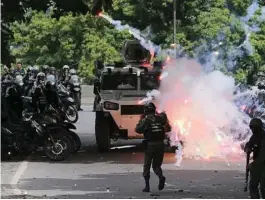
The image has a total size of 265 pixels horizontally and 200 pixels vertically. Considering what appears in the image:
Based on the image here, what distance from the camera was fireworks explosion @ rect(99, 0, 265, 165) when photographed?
15.3 m

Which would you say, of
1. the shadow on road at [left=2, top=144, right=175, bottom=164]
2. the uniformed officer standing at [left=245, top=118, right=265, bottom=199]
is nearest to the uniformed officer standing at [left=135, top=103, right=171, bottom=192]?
the uniformed officer standing at [left=245, top=118, right=265, bottom=199]

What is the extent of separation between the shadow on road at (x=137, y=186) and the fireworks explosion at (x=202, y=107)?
2.33 m

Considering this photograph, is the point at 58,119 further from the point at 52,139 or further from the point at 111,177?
the point at 111,177

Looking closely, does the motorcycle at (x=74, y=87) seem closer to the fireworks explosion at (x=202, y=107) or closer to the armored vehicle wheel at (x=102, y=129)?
the armored vehicle wheel at (x=102, y=129)

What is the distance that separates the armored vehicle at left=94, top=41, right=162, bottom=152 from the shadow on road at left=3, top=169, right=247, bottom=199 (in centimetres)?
298

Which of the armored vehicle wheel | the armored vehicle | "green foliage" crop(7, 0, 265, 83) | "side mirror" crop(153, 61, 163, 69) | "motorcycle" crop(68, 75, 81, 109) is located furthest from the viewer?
"motorcycle" crop(68, 75, 81, 109)

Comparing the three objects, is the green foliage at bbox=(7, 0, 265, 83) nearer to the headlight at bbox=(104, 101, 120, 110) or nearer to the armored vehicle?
the armored vehicle

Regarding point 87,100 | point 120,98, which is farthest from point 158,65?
point 87,100

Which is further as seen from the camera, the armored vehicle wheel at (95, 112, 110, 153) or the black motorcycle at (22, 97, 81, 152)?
the armored vehicle wheel at (95, 112, 110, 153)

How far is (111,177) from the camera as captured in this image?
12.6m

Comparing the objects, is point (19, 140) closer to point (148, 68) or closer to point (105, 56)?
point (148, 68)

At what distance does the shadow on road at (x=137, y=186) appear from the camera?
10.5 m

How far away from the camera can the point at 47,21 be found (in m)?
39.6

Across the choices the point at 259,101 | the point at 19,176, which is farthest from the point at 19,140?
the point at 259,101
